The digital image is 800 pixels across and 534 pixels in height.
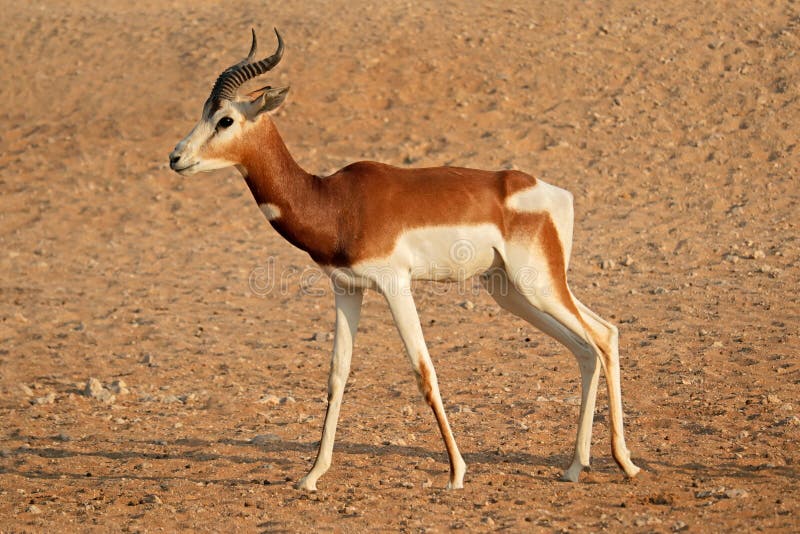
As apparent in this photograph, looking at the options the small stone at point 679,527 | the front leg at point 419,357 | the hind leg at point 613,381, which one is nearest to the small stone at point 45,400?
the front leg at point 419,357

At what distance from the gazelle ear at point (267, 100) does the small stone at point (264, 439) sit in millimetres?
2645

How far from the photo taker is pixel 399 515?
647 centimetres

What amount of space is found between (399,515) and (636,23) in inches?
583

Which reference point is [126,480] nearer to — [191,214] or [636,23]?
[191,214]

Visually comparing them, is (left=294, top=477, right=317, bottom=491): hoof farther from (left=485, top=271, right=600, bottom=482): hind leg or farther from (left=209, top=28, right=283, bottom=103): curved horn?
(left=209, top=28, right=283, bottom=103): curved horn

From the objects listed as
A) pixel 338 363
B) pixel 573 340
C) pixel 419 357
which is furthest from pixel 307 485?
pixel 573 340

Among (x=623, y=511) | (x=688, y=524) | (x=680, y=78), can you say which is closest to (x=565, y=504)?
(x=623, y=511)

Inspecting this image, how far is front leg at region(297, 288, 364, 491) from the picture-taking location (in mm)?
7070

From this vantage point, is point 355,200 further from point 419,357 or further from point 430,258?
point 419,357

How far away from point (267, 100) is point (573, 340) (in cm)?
259

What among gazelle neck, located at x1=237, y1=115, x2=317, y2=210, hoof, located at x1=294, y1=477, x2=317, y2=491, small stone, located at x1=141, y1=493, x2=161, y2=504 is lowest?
small stone, located at x1=141, y1=493, x2=161, y2=504

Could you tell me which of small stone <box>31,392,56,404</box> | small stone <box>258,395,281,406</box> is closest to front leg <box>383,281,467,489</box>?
small stone <box>258,395,281,406</box>

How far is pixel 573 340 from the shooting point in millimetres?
7242

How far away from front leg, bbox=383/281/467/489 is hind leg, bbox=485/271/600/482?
0.75 m
